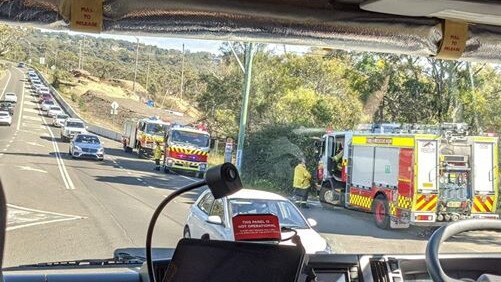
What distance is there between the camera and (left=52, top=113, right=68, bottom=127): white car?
4152 millimetres

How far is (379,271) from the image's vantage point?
109 inches

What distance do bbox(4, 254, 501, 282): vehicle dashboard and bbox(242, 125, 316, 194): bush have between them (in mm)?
1410

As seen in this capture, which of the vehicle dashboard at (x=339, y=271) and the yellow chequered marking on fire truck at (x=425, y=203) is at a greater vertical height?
the vehicle dashboard at (x=339, y=271)

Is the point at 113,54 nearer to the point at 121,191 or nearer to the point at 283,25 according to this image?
the point at 283,25

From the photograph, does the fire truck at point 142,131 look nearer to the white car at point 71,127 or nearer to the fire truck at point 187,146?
the fire truck at point 187,146

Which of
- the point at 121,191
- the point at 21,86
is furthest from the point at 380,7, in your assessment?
the point at 121,191

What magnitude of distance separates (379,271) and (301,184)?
2.66 meters

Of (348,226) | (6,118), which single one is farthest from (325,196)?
(6,118)

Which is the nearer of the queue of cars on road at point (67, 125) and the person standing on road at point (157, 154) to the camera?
the queue of cars on road at point (67, 125)

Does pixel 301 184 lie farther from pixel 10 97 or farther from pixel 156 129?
pixel 10 97

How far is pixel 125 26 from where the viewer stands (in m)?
2.77

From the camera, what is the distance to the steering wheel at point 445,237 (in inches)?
70.3

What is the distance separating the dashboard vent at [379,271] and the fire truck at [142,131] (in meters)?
1.63

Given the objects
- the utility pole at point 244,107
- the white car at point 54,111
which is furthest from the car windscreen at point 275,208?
the white car at point 54,111
